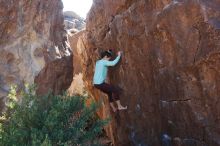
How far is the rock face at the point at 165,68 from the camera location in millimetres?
8430

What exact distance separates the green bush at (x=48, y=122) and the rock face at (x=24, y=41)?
9.72 feet

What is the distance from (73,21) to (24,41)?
71.4 feet

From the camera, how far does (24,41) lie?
11586mm

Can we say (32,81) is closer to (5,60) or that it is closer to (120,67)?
(5,60)

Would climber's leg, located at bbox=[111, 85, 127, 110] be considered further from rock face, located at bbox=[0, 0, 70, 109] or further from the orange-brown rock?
rock face, located at bbox=[0, 0, 70, 109]

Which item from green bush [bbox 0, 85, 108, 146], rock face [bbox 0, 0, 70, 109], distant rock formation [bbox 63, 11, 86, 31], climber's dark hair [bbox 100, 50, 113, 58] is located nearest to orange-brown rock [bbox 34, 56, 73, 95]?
rock face [bbox 0, 0, 70, 109]

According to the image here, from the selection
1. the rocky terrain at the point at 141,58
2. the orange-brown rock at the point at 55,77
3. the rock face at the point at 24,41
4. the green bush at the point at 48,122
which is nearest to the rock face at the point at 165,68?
the rocky terrain at the point at 141,58

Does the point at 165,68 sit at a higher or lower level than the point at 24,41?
lower

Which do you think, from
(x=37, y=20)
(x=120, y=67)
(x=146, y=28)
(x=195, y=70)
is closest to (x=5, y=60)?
(x=37, y=20)

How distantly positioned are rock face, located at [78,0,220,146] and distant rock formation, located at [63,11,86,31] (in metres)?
20.2

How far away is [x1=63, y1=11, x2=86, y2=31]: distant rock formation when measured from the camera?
31383 millimetres

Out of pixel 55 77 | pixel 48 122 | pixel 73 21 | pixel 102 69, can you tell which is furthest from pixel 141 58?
pixel 73 21

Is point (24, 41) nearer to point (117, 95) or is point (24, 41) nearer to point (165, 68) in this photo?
point (117, 95)

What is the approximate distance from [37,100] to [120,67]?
2.89m
